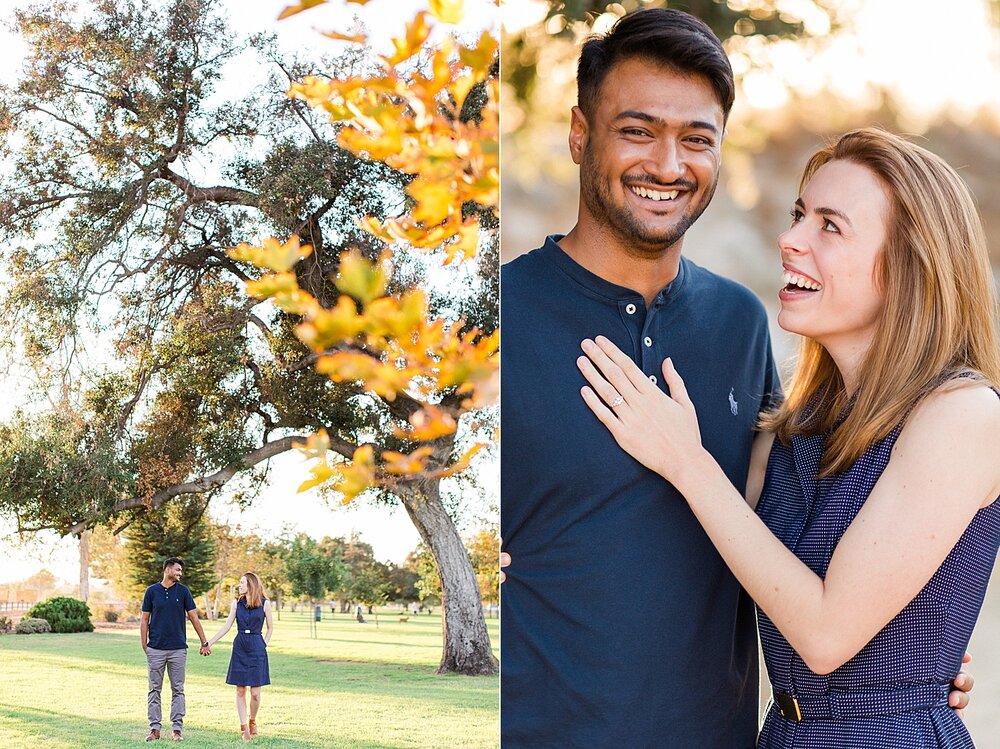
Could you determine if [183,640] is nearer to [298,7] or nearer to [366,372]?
[366,372]

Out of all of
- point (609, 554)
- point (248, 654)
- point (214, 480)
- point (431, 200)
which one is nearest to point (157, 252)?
point (214, 480)

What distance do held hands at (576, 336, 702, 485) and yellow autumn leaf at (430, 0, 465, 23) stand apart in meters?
0.68

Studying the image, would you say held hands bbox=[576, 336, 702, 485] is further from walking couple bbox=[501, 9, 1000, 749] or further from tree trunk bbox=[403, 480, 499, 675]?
tree trunk bbox=[403, 480, 499, 675]

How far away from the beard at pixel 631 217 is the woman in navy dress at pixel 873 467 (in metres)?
0.23

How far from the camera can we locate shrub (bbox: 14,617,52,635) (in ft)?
5.67

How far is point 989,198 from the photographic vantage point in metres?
Answer: 3.20

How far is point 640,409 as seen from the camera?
1729mm

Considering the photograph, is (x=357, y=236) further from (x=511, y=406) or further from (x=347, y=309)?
(x=511, y=406)

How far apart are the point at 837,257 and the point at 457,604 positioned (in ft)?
3.38

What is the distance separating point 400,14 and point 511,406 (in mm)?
805

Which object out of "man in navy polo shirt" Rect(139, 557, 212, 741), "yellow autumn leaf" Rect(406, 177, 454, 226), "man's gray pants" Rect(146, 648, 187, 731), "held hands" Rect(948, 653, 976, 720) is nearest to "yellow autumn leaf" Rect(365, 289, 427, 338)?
"yellow autumn leaf" Rect(406, 177, 454, 226)

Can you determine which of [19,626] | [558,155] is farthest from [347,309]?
[558,155]

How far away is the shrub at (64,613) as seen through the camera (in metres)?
1.74

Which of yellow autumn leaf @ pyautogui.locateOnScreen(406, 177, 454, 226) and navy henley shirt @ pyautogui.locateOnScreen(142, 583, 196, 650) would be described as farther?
yellow autumn leaf @ pyautogui.locateOnScreen(406, 177, 454, 226)
